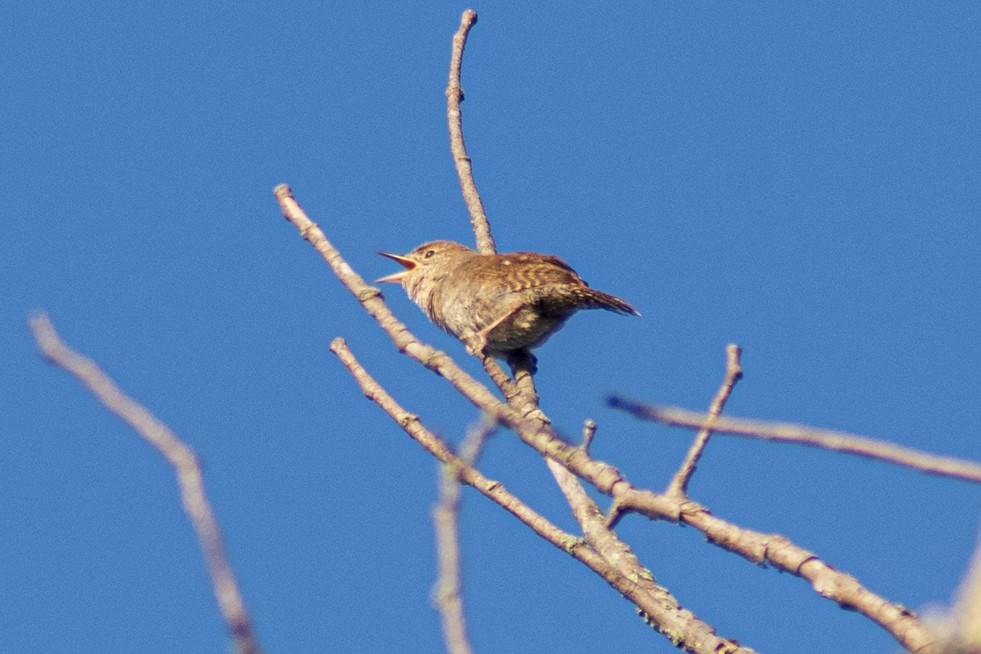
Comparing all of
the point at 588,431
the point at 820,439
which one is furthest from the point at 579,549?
the point at 820,439

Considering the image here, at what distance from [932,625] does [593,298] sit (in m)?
6.59

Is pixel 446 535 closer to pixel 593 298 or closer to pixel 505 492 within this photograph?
pixel 505 492

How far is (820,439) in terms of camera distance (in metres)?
1.61

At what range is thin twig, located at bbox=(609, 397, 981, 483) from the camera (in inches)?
59.3

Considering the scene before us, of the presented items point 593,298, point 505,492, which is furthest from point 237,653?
point 593,298

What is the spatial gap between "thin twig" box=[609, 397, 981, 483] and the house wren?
20.2 feet

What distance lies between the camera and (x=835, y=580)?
82.6 inches

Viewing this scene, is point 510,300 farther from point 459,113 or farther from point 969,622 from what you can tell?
point 969,622

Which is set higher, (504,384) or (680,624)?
(504,384)

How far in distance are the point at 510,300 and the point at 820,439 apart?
6.77 metres

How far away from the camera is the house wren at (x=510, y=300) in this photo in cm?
827

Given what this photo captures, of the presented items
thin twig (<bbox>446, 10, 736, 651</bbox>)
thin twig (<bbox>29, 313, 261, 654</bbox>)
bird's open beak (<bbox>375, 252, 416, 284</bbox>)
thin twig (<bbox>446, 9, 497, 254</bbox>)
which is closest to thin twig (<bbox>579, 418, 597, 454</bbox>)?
thin twig (<bbox>446, 10, 736, 651</bbox>)

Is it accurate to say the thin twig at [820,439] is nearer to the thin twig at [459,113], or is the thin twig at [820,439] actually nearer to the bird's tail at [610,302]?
the thin twig at [459,113]

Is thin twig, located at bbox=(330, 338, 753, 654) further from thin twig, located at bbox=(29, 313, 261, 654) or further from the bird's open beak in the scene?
the bird's open beak
